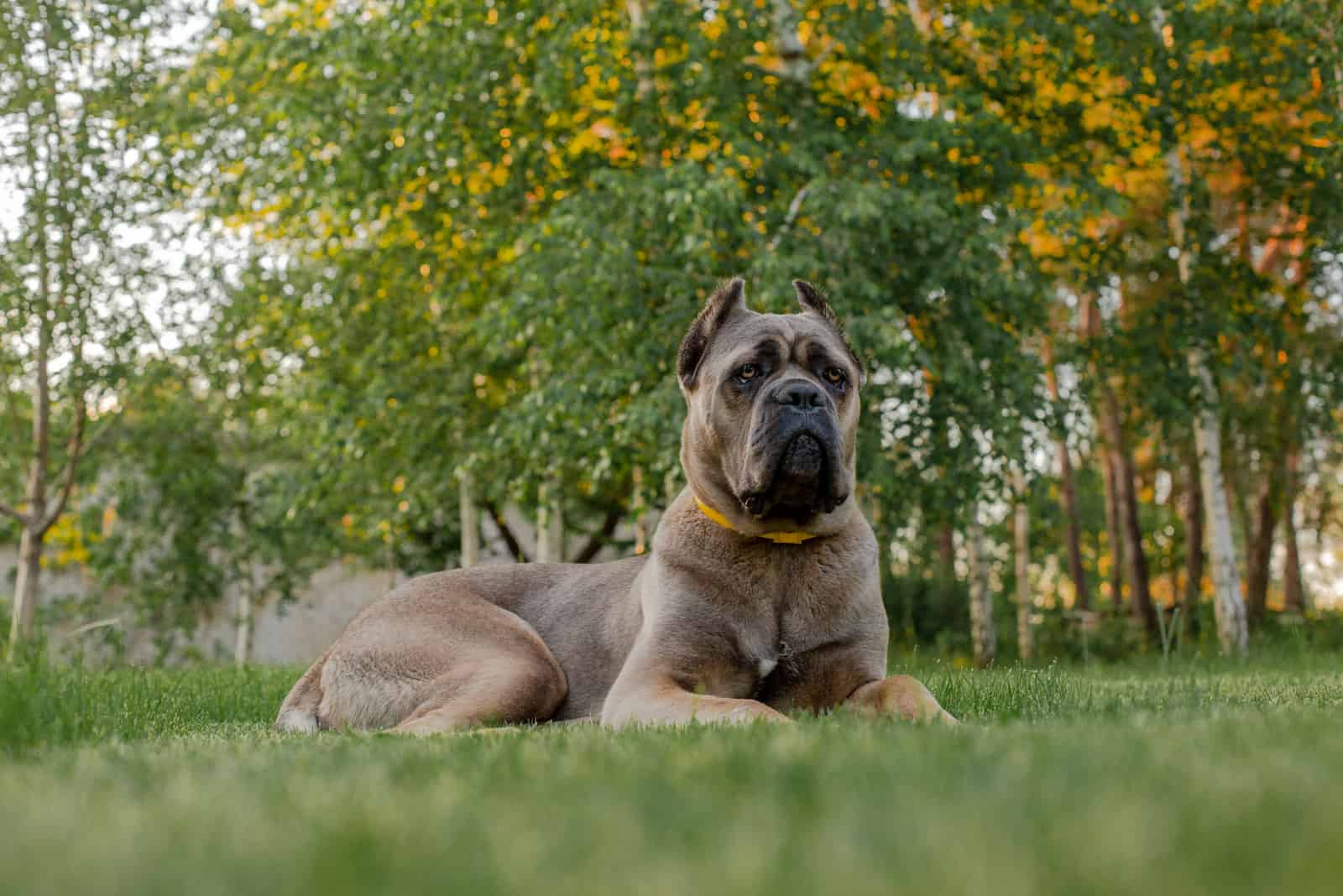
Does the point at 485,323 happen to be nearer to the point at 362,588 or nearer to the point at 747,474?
the point at 747,474

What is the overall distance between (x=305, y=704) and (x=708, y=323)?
245 cm

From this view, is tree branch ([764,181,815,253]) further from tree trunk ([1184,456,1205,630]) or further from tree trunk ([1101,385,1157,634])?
tree trunk ([1184,456,1205,630])

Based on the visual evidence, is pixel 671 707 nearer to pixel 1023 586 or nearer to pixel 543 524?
pixel 543 524

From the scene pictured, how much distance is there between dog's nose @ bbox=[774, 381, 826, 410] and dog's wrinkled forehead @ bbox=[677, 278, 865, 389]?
0.33 m

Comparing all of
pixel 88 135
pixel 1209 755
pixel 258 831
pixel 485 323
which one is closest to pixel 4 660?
pixel 258 831

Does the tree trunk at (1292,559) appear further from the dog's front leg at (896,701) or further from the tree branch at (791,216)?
the dog's front leg at (896,701)

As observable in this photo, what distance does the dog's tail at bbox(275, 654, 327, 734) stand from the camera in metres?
5.54

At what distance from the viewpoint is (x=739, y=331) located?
572cm

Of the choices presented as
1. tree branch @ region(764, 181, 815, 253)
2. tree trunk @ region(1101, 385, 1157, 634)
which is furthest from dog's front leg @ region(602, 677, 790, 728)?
tree trunk @ region(1101, 385, 1157, 634)

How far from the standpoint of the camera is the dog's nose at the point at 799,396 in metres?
5.29

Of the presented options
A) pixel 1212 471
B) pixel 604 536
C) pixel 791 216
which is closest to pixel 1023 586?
pixel 1212 471

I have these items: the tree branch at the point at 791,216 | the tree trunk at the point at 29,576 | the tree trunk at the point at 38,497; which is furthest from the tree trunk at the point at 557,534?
the tree trunk at the point at 29,576

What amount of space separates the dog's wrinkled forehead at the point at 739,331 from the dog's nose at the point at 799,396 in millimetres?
325

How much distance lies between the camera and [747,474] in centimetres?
525
